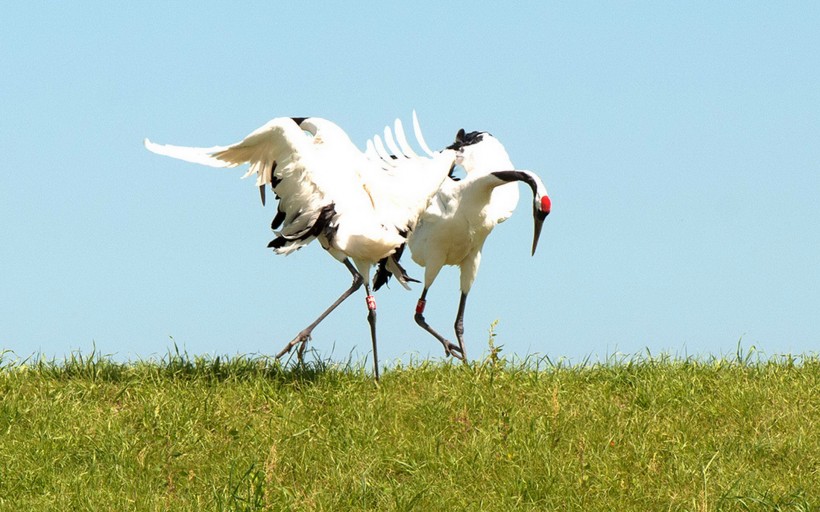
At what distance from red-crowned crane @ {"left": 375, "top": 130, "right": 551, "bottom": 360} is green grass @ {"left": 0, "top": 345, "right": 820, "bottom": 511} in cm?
162

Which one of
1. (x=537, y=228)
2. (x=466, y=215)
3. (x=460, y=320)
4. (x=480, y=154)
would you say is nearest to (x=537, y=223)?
(x=537, y=228)

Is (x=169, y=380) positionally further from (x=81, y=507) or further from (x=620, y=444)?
(x=620, y=444)

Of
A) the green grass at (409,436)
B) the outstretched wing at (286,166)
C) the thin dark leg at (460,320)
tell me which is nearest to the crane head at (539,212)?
the green grass at (409,436)

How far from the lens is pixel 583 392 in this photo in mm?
7820

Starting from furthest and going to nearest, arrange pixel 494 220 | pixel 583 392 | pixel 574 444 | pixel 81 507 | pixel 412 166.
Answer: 1. pixel 494 220
2. pixel 412 166
3. pixel 583 392
4. pixel 574 444
5. pixel 81 507

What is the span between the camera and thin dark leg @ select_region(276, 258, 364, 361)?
8898 mm

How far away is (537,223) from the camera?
359 inches

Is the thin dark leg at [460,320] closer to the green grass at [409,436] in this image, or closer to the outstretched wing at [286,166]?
the green grass at [409,436]

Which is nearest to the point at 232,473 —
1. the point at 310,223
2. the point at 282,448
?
the point at 282,448

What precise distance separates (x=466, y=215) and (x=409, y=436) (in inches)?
130

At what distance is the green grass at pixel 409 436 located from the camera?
5914 mm

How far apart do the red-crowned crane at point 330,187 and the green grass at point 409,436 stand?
99 cm

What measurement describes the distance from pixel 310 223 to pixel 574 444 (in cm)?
292

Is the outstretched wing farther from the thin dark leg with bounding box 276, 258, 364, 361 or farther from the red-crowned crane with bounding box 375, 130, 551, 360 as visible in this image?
the red-crowned crane with bounding box 375, 130, 551, 360
